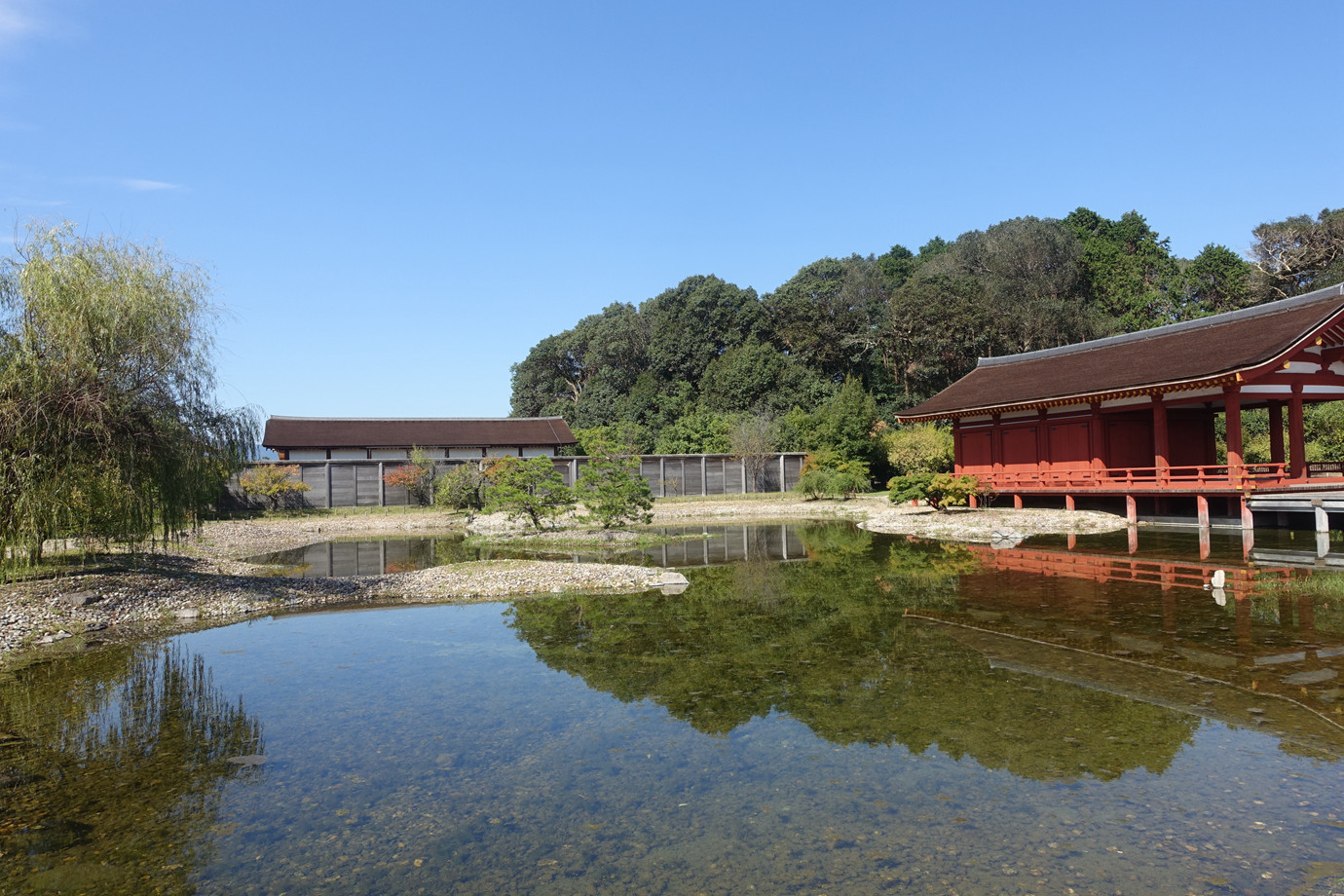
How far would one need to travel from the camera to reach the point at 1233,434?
1741 centimetres

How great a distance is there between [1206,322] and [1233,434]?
539 cm

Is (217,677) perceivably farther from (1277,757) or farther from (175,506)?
(1277,757)

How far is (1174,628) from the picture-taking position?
8273 mm

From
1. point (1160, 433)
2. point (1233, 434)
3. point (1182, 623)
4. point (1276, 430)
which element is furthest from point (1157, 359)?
point (1182, 623)

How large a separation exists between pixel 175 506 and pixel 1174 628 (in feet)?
40.4

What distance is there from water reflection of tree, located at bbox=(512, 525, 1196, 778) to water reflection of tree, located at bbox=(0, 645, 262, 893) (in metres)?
3.01

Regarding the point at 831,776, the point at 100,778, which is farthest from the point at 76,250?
the point at 831,776

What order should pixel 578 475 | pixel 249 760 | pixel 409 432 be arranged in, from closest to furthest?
pixel 249 760
pixel 578 475
pixel 409 432

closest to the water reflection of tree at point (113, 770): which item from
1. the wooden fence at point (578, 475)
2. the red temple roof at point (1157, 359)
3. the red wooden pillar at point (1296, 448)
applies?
the red temple roof at point (1157, 359)

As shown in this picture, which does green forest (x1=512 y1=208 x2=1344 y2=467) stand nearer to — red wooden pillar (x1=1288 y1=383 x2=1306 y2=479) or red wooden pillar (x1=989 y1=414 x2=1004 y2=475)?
red wooden pillar (x1=989 y1=414 x2=1004 y2=475)

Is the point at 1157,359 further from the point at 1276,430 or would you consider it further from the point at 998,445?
the point at 998,445

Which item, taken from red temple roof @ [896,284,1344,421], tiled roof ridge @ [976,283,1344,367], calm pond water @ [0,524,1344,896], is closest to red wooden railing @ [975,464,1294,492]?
red temple roof @ [896,284,1344,421]

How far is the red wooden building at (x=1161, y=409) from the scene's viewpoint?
56.6 ft

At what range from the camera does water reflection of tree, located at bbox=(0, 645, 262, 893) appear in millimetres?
3975
